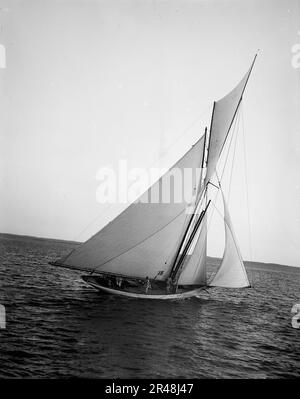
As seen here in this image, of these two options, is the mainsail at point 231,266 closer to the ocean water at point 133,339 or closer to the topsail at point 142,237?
the ocean water at point 133,339

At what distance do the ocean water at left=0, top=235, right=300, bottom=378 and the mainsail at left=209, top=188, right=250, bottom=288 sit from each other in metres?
3.17

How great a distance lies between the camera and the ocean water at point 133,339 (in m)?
13.8

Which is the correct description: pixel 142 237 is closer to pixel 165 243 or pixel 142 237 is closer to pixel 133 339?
pixel 165 243

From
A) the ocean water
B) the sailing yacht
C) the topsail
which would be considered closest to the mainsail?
the sailing yacht

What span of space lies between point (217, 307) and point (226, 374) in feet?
54.6

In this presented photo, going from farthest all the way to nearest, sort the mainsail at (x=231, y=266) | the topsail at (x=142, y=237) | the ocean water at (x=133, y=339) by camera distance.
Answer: the mainsail at (x=231, y=266), the topsail at (x=142, y=237), the ocean water at (x=133, y=339)

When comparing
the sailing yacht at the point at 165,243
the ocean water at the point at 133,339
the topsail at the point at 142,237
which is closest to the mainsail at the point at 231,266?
the sailing yacht at the point at 165,243

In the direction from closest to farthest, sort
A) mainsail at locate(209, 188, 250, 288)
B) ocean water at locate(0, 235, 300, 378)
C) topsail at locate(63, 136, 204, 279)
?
1. ocean water at locate(0, 235, 300, 378)
2. topsail at locate(63, 136, 204, 279)
3. mainsail at locate(209, 188, 250, 288)

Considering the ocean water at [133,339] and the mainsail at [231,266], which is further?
the mainsail at [231,266]

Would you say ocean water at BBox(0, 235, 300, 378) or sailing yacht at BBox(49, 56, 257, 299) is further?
sailing yacht at BBox(49, 56, 257, 299)

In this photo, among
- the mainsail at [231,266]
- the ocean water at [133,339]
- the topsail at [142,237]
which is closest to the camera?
the ocean water at [133,339]

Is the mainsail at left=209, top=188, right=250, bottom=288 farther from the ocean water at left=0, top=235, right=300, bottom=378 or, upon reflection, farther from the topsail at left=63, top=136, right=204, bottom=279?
the topsail at left=63, top=136, right=204, bottom=279

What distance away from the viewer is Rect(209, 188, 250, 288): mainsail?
26.2 meters

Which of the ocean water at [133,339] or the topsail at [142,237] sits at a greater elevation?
the topsail at [142,237]
